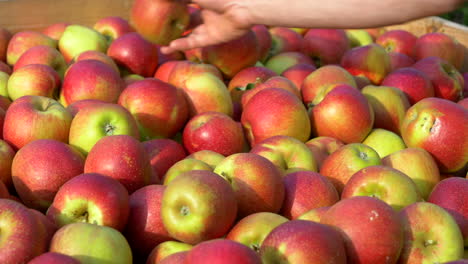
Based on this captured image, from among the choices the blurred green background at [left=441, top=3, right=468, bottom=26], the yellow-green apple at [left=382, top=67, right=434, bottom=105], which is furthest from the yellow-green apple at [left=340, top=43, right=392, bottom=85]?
the blurred green background at [left=441, top=3, right=468, bottom=26]

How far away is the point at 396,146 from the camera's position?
2514 millimetres

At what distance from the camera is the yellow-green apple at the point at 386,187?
1795 millimetres

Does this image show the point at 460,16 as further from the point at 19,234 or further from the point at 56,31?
the point at 19,234

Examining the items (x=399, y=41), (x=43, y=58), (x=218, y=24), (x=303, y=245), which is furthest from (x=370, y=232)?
(x=399, y=41)

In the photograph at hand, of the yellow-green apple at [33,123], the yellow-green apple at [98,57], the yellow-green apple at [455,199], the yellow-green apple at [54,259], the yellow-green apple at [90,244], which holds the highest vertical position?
the yellow-green apple at [54,259]

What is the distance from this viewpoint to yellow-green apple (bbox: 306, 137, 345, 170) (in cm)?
236

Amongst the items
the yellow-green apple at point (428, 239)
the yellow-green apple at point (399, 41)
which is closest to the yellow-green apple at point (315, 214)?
the yellow-green apple at point (428, 239)

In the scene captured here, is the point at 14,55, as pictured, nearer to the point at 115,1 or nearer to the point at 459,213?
the point at 115,1

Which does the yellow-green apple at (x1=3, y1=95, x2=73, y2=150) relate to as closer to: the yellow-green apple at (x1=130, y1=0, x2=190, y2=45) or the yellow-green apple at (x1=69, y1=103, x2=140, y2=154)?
the yellow-green apple at (x1=69, y1=103, x2=140, y2=154)

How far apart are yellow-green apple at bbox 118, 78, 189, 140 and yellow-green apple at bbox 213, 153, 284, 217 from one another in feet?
2.36

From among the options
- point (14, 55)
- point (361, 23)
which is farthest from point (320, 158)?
point (14, 55)

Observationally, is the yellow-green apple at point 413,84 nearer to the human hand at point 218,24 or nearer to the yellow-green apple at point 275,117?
the yellow-green apple at point 275,117

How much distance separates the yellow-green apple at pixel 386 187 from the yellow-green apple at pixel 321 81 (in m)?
0.94

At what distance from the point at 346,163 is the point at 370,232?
26.2 inches
